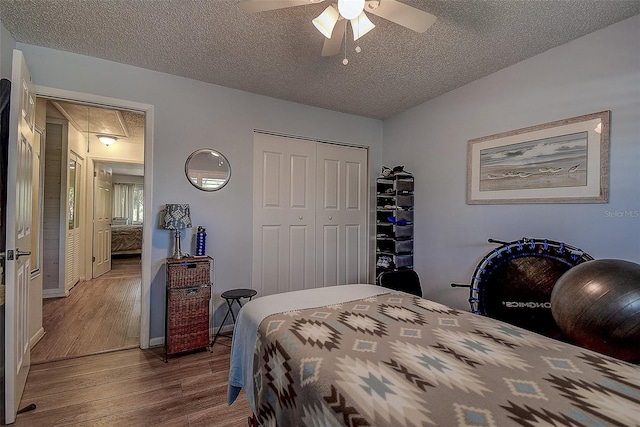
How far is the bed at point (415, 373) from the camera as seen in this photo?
2.44ft

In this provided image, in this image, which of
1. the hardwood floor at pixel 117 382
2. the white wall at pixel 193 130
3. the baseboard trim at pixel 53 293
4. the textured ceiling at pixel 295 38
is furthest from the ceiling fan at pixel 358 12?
the baseboard trim at pixel 53 293

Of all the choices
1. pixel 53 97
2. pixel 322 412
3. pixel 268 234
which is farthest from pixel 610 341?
pixel 53 97

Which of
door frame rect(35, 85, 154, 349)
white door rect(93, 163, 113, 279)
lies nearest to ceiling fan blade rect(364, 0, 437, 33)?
door frame rect(35, 85, 154, 349)

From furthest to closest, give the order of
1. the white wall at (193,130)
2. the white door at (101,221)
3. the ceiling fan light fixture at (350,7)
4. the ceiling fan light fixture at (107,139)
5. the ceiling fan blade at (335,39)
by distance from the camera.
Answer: the white door at (101,221) < the ceiling fan light fixture at (107,139) < the white wall at (193,130) < the ceiling fan blade at (335,39) < the ceiling fan light fixture at (350,7)

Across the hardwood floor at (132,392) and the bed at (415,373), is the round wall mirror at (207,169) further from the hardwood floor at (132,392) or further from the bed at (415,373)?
the bed at (415,373)

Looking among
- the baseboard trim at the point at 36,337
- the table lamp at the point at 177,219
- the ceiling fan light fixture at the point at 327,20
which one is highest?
the ceiling fan light fixture at the point at 327,20

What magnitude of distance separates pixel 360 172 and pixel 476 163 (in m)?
1.47

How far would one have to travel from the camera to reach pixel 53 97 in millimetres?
2330

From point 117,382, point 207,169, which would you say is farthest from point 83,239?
point 117,382

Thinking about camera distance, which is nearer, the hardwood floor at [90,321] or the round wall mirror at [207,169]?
the hardwood floor at [90,321]

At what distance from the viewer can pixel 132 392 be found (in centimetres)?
196

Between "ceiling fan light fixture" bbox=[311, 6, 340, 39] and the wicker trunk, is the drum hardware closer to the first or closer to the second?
"ceiling fan light fixture" bbox=[311, 6, 340, 39]

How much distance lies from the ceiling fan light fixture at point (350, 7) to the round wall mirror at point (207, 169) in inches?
76.3

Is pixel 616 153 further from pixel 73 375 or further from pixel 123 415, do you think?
pixel 73 375
